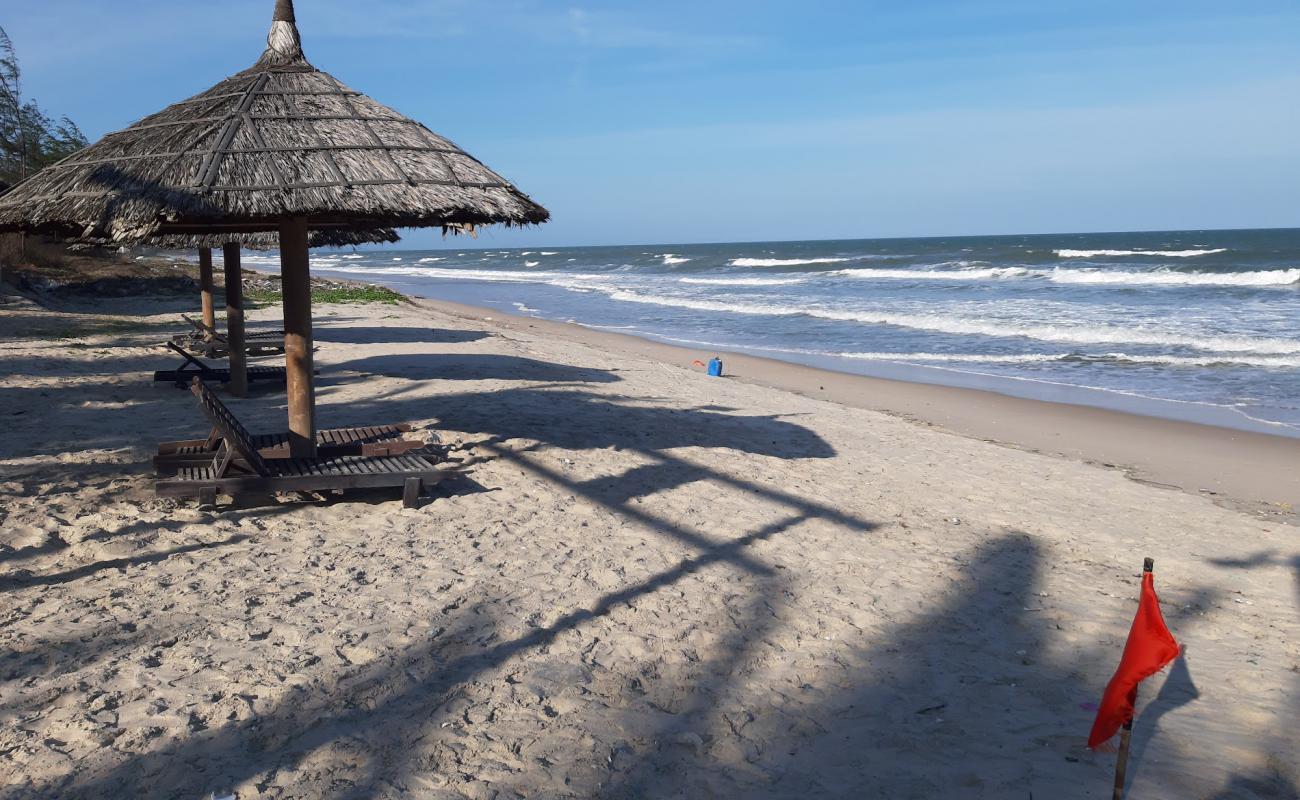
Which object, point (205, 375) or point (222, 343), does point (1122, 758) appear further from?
point (222, 343)

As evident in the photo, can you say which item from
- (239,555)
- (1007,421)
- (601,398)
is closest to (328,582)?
(239,555)

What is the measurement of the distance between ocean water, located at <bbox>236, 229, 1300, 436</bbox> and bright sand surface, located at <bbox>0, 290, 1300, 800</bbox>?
17.2 feet

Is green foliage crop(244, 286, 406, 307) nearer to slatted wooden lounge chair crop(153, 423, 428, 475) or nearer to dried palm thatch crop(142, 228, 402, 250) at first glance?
dried palm thatch crop(142, 228, 402, 250)

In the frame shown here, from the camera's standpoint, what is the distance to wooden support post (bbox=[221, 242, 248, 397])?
8547mm

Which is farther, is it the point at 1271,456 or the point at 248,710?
the point at 1271,456

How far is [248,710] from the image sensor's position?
331 centimetres

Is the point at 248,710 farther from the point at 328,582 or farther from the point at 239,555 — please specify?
the point at 239,555

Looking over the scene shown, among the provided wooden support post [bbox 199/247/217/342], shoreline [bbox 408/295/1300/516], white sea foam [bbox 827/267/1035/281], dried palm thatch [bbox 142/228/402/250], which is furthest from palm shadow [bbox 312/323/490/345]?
white sea foam [bbox 827/267/1035/281]

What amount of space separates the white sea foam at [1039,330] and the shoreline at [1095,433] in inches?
243

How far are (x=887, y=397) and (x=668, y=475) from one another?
6.01 meters

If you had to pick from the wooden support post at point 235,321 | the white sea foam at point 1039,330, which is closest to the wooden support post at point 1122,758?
the wooden support post at point 235,321

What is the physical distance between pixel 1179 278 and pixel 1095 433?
26.9 meters

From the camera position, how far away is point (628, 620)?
4.28 meters

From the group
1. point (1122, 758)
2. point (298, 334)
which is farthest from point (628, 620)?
point (298, 334)
